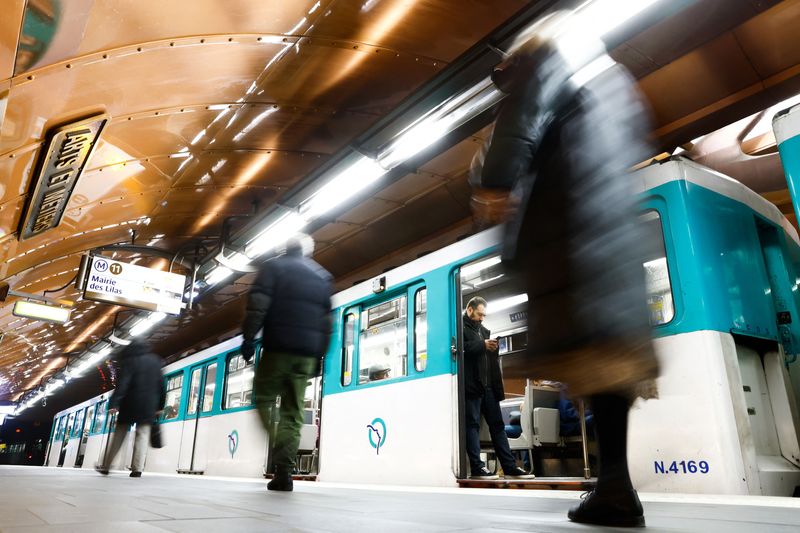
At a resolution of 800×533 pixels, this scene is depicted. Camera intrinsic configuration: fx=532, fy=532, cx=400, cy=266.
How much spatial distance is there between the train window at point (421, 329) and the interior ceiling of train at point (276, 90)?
1382 mm

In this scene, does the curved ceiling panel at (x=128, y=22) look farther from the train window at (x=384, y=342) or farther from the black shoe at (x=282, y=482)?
the black shoe at (x=282, y=482)

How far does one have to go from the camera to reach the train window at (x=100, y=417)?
48.0 feet

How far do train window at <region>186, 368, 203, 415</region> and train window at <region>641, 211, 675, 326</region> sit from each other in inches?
304

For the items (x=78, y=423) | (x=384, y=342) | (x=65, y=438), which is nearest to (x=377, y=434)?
(x=384, y=342)

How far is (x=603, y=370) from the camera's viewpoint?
1472 mm

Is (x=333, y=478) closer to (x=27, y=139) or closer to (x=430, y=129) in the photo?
(x=430, y=129)

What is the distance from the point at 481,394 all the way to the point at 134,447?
457cm

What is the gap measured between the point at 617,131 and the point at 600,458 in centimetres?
98

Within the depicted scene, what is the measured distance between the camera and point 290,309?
3.47m

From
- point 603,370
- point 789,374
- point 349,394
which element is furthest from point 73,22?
point 789,374

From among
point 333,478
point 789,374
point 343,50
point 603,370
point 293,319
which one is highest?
point 343,50

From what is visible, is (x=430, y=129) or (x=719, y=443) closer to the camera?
(x=719, y=443)

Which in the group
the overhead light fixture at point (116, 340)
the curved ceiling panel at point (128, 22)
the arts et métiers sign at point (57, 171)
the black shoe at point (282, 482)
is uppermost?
the curved ceiling panel at point (128, 22)

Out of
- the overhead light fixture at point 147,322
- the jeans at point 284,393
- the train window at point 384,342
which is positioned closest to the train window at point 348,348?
the train window at point 384,342
